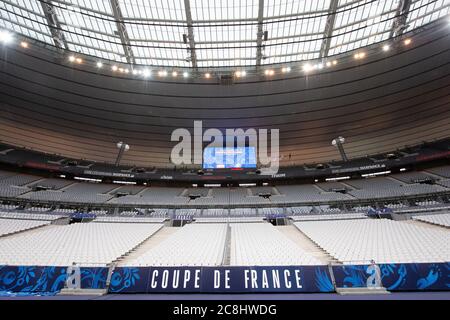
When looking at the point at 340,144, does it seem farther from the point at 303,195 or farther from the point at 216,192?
the point at 216,192

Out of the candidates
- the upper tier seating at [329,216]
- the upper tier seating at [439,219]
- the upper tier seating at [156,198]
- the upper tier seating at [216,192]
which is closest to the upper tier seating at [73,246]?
the upper tier seating at [156,198]

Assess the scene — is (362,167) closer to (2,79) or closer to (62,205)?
(62,205)

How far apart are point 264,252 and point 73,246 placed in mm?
8239

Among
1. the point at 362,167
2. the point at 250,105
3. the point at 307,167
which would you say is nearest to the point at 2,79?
the point at 250,105

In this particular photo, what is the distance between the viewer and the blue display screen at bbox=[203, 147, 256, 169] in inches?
1002

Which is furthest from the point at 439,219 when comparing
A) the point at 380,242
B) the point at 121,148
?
the point at 121,148

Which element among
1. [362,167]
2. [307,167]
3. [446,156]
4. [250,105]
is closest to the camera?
[446,156]

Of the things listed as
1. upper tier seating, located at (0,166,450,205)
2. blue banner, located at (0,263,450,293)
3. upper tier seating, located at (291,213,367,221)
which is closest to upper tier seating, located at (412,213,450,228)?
upper tier seating, located at (291,213,367,221)

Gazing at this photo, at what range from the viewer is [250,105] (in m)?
21.9

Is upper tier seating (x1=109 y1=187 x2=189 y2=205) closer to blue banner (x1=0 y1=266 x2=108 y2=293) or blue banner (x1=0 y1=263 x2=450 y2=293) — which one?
blue banner (x1=0 y1=266 x2=108 y2=293)

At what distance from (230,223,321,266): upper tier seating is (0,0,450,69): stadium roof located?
1496 centimetres

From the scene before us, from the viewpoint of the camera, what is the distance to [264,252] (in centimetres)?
859
